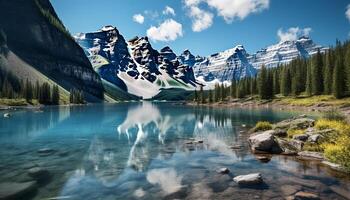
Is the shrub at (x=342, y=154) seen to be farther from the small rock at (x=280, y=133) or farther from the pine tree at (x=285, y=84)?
the pine tree at (x=285, y=84)

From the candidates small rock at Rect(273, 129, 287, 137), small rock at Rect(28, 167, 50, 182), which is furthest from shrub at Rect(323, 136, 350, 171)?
small rock at Rect(28, 167, 50, 182)

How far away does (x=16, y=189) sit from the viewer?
20.4 metres

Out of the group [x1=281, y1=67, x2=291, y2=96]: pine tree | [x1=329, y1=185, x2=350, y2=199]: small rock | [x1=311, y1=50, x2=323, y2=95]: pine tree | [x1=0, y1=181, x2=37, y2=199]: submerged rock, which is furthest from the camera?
[x1=281, y1=67, x2=291, y2=96]: pine tree

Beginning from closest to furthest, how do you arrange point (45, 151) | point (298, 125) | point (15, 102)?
point (45, 151), point (298, 125), point (15, 102)

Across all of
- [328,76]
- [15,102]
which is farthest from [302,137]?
[15,102]

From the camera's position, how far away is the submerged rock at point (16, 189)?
1906cm

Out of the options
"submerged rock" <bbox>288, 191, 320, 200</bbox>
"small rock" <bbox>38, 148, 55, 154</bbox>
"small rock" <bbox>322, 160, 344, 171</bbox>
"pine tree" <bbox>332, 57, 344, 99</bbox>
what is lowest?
"small rock" <bbox>38, 148, 55, 154</bbox>

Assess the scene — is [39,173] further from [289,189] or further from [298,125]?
[298,125]

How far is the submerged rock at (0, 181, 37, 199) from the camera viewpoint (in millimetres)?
19062

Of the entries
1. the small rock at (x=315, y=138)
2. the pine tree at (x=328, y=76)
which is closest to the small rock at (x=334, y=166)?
the small rock at (x=315, y=138)

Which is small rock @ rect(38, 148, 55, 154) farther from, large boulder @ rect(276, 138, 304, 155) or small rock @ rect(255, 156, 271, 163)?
large boulder @ rect(276, 138, 304, 155)

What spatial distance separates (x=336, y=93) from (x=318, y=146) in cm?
9165

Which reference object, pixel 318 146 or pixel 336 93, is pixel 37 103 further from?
pixel 318 146

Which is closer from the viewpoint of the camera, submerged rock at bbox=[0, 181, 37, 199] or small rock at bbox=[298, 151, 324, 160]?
submerged rock at bbox=[0, 181, 37, 199]
